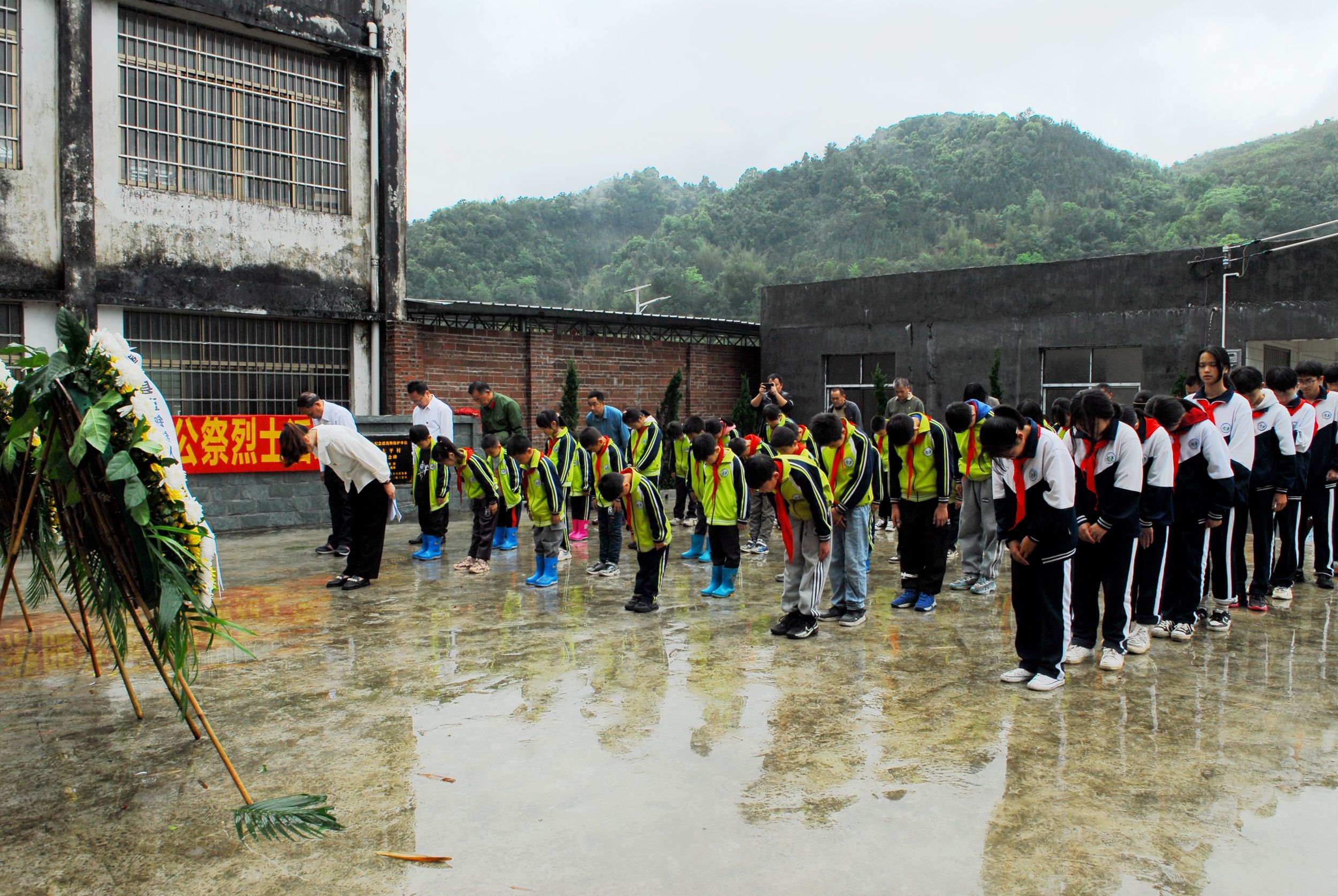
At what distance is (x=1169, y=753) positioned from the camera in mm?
4352

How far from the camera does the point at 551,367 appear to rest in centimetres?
1738

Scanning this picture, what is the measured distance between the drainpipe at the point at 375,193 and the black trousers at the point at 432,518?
4.97 meters

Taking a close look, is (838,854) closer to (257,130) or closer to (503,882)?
(503,882)

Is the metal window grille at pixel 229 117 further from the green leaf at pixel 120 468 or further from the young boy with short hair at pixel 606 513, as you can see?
the green leaf at pixel 120 468

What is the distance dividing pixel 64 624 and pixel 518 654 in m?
3.44

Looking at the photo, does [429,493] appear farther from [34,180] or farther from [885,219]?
[885,219]

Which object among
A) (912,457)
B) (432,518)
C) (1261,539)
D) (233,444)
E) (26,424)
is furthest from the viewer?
(233,444)

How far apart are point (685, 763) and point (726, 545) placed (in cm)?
360

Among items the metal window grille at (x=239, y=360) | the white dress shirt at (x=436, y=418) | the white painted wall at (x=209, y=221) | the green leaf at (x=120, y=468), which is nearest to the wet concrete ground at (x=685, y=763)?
the green leaf at (x=120, y=468)

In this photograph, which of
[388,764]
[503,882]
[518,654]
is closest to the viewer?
[503,882]

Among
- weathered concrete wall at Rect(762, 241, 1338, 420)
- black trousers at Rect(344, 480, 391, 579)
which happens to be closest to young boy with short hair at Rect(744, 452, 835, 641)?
black trousers at Rect(344, 480, 391, 579)

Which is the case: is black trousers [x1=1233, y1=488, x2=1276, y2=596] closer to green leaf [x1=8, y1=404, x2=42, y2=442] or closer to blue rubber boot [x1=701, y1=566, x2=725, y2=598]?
blue rubber boot [x1=701, y1=566, x2=725, y2=598]

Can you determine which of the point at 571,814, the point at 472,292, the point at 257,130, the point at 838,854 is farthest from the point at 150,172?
the point at 472,292

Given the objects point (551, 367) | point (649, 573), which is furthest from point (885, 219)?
point (649, 573)
